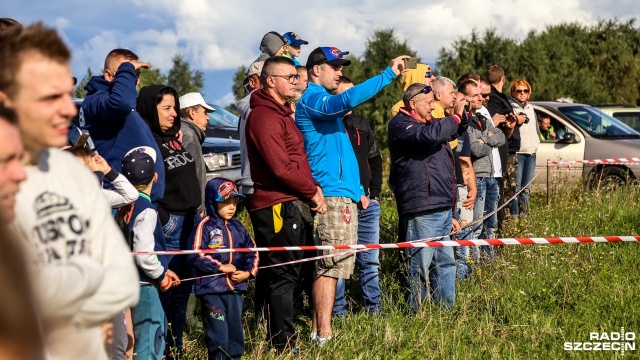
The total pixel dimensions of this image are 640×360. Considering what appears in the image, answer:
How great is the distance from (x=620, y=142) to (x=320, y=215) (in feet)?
31.7

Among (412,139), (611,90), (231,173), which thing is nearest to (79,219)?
(412,139)

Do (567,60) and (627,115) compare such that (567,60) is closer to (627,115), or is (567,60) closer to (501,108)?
(627,115)

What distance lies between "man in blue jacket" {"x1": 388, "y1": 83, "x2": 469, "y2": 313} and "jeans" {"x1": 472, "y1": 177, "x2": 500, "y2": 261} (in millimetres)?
1753

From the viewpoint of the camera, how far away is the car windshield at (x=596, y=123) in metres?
15.1

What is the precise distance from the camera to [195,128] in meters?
7.35

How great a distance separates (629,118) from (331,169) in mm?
12645

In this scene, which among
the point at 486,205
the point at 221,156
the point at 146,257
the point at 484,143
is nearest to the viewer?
the point at 146,257

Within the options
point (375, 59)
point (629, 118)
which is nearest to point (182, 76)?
point (375, 59)

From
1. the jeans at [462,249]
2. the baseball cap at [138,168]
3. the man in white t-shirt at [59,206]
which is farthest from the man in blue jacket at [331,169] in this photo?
the man in white t-shirt at [59,206]

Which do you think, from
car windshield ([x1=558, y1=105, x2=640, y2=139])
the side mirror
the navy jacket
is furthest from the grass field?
car windshield ([x1=558, y1=105, x2=640, y2=139])

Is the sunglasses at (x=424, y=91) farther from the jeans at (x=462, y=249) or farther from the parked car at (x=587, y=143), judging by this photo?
the parked car at (x=587, y=143)

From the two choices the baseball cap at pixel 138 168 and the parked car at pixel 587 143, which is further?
the parked car at pixel 587 143

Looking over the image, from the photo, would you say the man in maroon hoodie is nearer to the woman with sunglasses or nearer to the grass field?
the grass field

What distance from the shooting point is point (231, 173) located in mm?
12273
